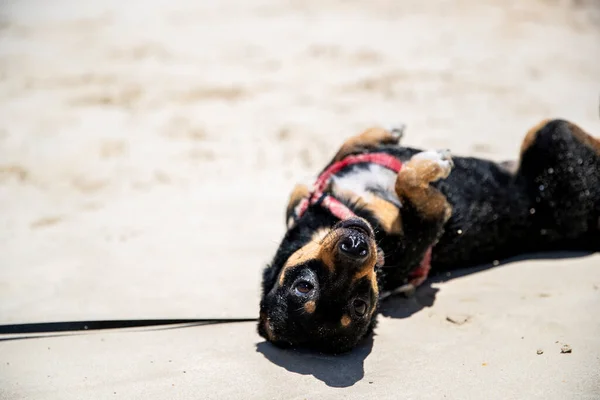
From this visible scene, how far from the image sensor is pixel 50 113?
7059 mm

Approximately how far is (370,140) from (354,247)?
1637 millimetres

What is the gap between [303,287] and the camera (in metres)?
3.15

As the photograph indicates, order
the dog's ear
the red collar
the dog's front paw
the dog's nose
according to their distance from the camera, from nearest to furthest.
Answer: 1. the dog's nose
2. the red collar
3. the dog's front paw
4. the dog's ear

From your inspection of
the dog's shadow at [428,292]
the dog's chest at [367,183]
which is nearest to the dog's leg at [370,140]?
the dog's chest at [367,183]

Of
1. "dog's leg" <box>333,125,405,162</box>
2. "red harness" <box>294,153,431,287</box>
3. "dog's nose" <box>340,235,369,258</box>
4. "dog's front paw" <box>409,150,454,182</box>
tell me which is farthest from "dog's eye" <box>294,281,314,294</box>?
"dog's leg" <box>333,125,405,162</box>

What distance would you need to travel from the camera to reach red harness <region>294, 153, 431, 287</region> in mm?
3682

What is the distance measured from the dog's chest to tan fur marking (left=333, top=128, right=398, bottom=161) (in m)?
0.32

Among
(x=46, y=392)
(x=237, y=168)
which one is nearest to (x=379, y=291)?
(x=46, y=392)

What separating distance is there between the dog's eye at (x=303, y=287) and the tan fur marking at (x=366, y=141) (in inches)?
56.0

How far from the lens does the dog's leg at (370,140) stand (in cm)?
438

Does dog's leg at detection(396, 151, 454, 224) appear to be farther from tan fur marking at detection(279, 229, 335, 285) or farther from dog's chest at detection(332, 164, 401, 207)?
tan fur marking at detection(279, 229, 335, 285)

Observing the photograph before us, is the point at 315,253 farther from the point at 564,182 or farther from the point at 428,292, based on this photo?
the point at 564,182

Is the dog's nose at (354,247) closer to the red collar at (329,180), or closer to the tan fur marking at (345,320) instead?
the tan fur marking at (345,320)

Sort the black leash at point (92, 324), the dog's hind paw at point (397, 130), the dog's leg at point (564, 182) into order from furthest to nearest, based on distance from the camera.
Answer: the dog's hind paw at point (397, 130), the dog's leg at point (564, 182), the black leash at point (92, 324)
